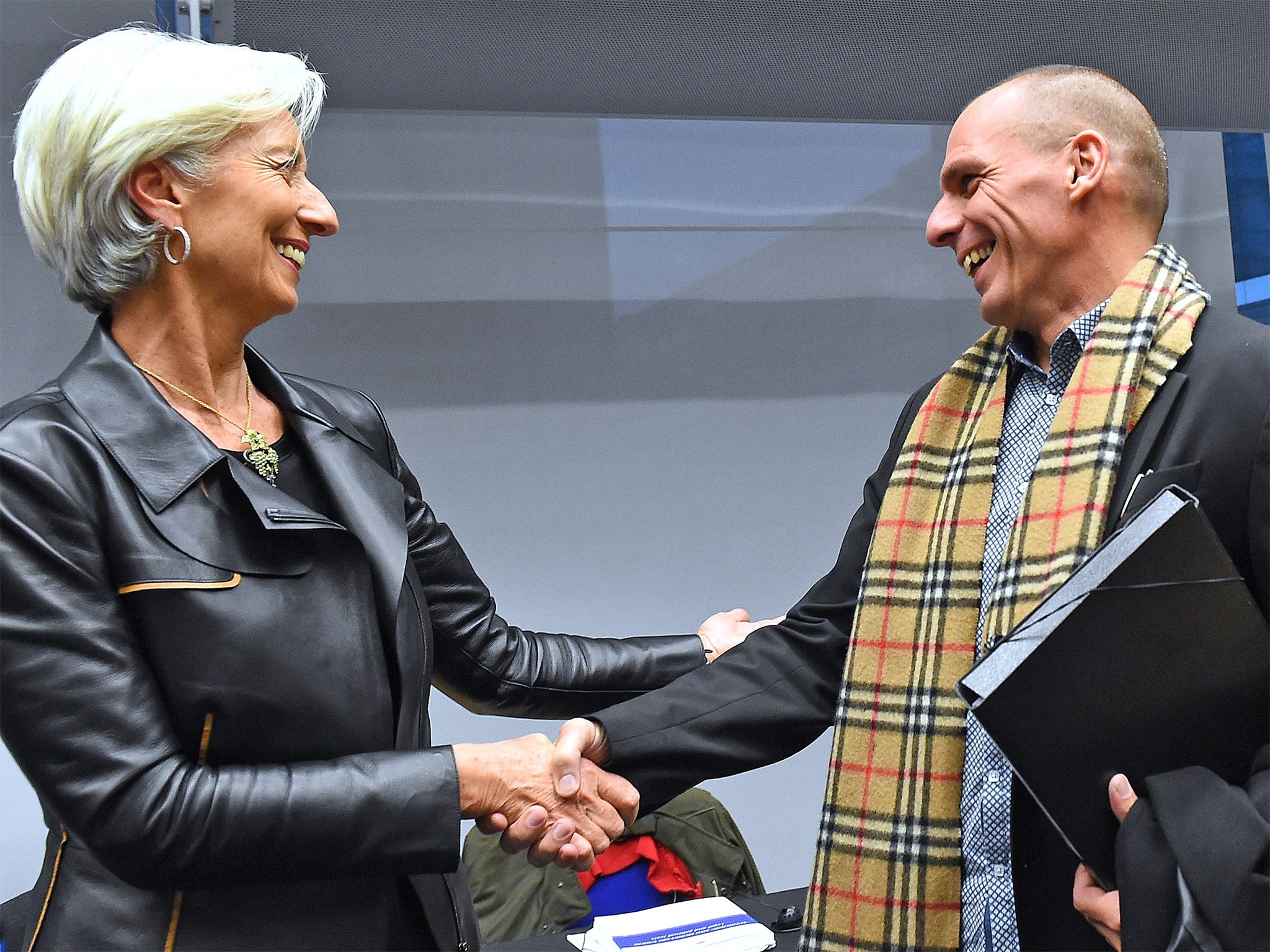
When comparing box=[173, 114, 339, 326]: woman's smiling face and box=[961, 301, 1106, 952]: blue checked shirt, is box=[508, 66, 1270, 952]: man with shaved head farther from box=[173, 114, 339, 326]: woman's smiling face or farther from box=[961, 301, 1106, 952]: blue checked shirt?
box=[173, 114, 339, 326]: woman's smiling face

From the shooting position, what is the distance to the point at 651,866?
341cm

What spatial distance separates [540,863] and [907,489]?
31.5 inches

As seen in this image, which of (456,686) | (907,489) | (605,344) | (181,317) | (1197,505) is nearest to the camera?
(1197,505)

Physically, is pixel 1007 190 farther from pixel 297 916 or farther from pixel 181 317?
pixel 297 916

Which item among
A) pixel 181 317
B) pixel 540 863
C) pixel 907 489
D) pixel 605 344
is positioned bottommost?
pixel 540 863

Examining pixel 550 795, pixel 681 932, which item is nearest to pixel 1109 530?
pixel 550 795

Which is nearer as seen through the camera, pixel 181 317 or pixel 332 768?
pixel 332 768

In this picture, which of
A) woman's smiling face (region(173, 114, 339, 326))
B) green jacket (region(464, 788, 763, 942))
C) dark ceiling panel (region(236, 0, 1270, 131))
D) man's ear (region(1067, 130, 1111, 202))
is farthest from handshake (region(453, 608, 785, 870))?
dark ceiling panel (region(236, 0, 1270, 131))

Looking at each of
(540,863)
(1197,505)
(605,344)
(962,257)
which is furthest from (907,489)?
(605,344)

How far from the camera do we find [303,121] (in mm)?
1763

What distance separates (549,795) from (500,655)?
0.33 meters

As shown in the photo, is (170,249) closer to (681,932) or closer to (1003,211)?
(1003,211)

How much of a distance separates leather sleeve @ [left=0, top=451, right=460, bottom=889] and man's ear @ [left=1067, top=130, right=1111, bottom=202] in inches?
50.0

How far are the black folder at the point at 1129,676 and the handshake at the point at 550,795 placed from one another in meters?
Result: 0.70
